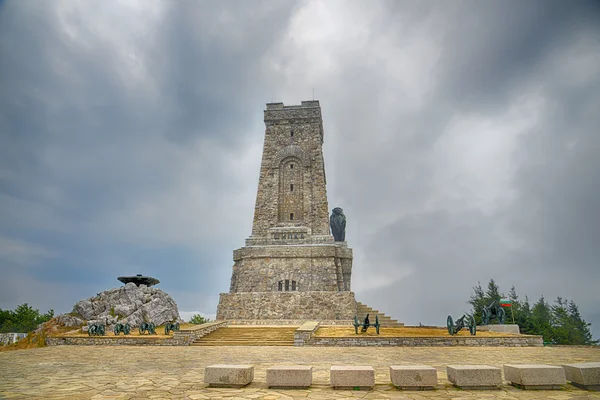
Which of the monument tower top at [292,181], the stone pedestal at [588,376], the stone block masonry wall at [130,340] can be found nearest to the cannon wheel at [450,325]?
the stone pedestal at [588,376]

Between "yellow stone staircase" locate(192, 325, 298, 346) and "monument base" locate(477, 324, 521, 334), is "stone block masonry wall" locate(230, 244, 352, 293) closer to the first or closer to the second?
"yellow stone staircase" locate(192, 325, 298, 346)

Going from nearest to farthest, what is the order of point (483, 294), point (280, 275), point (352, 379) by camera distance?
point (352, 379) → point (280, 275) → point (483, 294)

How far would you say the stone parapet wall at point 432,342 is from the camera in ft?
47.6

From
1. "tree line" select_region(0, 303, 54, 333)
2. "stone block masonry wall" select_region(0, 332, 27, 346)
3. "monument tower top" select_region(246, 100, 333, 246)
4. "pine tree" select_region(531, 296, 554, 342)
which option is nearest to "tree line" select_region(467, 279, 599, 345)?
"pine tree" select_region(531, 296, 554, 342)

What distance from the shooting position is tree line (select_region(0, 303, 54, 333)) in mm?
43344

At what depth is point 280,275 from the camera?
91.2 feet

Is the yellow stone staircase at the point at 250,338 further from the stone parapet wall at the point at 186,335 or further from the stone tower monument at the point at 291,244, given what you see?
the stone tower monument at the point at 291,244

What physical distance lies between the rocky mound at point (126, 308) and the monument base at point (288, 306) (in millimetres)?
4261

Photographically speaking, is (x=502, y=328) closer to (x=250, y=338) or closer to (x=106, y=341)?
(x=250, y=338)

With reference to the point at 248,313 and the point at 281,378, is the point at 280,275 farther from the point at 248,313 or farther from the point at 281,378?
the point at 281,378

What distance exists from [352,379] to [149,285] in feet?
84.5

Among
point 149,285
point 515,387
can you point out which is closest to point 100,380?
point 515,387

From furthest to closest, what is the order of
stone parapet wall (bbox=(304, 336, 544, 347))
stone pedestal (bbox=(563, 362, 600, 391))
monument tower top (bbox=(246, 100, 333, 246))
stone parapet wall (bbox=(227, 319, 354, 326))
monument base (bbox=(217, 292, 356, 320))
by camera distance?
1. monument tower top (bbox=(246, 100, 333, 246))
2. monument base (bbox=(217, 292, 356, 320))
3. stone parapet wall (bbox=(227, 319, 354, 326))
4. stone parapet wall (bbox=(304, 336, 544, 347))
5. stone pedestal (bbox=(563, 362, 600, 391))

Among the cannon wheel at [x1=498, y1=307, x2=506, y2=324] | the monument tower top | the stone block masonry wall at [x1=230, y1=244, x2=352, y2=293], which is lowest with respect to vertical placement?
the cannon wheel at [x1=498, y1=307, x2=506, y2=324]
